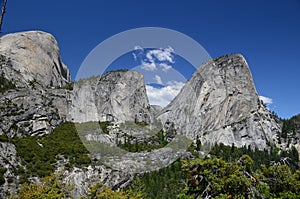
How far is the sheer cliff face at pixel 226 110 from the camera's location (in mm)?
92188

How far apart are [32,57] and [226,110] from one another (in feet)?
233

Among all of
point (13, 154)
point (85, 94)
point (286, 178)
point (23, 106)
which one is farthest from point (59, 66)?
point (286, 178)

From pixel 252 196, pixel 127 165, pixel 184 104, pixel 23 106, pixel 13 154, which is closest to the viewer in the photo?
pixel 252 196

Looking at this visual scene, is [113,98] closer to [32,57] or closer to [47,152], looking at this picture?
[32,57]

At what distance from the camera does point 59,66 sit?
393 ft

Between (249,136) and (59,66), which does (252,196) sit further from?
(59,66)

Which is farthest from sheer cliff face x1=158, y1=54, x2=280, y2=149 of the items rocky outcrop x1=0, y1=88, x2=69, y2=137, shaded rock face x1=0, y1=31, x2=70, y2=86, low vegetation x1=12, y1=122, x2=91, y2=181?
shaded rock face x1=0, y1=31, x2=70, y2=86

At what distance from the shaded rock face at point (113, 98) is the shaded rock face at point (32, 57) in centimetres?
1324

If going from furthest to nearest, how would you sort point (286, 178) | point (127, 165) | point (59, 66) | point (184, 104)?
point (59, 66)
point (184, 104)
point (127, 165)
point (286, 178)

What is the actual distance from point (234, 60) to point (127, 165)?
60750 mm

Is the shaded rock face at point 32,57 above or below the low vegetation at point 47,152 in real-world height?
above

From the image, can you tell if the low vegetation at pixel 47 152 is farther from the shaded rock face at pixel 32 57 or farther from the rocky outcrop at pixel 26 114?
the shaded rock face at pixel 32 57

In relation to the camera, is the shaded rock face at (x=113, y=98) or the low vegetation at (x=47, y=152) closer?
the low vegetation at (x=47, y=152)

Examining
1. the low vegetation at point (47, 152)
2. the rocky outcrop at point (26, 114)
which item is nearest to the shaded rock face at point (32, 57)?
the rocky outcrop at point (26, 114)
